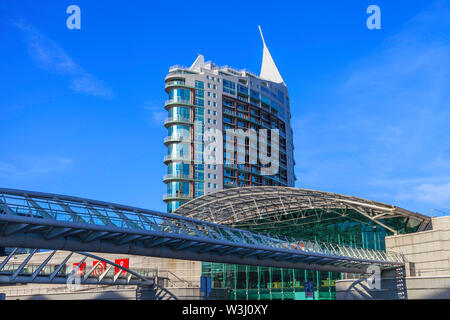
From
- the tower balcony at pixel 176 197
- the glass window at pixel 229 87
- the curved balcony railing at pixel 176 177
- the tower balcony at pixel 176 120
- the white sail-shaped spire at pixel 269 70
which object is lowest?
the tower balcony at pixel 176 197

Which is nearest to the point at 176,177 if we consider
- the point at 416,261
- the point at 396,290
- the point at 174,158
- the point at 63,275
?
the point at 174,158

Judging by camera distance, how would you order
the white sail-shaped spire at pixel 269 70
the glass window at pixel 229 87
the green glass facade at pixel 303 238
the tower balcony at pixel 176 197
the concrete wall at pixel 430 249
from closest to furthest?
the concrete wall at pixel 430 249
the green glass facade at pixel 303 238
the tower balcony at pixel 176 197
the glass window at pixel 229 87
the white sail-shaped spire at pixel 269 70

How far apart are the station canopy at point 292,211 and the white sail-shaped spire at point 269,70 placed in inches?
3287

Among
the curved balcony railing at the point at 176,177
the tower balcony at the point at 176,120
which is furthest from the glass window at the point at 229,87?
the curved balcony railing at the point at 176,177

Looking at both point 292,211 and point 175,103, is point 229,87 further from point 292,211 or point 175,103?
point 292,211

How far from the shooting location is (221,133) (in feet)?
367

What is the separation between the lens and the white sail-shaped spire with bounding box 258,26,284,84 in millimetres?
138625

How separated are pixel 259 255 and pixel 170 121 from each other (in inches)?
2814

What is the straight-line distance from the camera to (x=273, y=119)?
125 metres

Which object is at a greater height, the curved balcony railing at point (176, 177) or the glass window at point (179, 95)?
the glass window at point (179, 95)

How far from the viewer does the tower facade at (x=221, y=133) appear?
10494cm

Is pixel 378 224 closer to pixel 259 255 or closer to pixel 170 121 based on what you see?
pixel 259 255

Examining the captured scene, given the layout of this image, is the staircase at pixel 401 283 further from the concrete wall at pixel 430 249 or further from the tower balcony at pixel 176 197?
the tower balcony at pixel 176 197

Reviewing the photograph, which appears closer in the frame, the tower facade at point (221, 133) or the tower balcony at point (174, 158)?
the tower balcony at point (174, 158)
